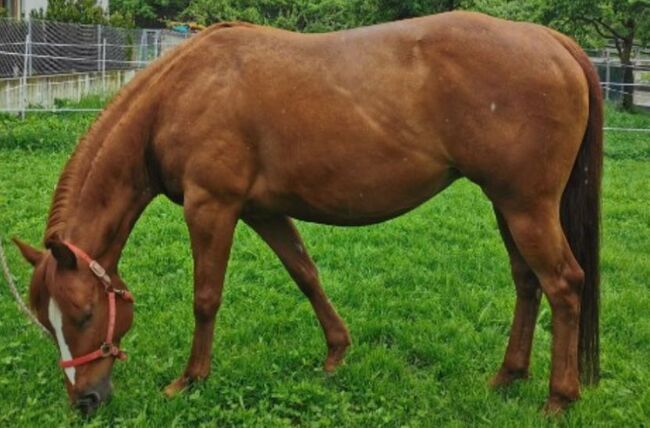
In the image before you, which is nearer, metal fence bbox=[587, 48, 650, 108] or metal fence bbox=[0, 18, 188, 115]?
metal fence bbox=[0, 18, 188, 115]

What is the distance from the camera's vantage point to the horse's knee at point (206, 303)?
11.5 ft

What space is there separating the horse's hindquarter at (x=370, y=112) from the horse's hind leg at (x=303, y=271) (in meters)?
0.49

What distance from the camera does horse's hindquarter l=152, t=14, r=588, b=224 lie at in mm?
3148

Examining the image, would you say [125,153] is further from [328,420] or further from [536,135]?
[536,135]

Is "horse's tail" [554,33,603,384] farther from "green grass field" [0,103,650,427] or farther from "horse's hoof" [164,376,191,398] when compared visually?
"horse's hoof" [164,376,191,398]

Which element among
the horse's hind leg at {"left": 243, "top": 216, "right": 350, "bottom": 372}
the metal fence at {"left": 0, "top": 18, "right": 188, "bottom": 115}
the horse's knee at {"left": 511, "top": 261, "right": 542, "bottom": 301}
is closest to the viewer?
the horse's knee at {"left": 511, "top": 261, "right": 542, "bottom": 301}

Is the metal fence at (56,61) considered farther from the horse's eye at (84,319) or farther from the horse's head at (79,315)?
the horse's eye at (84,319)

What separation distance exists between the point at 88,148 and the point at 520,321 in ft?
7.83

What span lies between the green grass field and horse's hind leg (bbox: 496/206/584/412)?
6.2 inches

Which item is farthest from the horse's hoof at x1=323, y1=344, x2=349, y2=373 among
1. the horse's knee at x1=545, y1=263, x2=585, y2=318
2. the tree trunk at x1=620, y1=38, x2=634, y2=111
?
the tree trunk at x1=620, y1=38, x2=634, y2=111

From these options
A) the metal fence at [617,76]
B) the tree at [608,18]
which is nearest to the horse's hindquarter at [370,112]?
the metal fence at [617,76]

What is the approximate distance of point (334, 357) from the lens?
156 inches

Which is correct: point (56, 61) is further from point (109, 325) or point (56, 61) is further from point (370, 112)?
point (370, 112)

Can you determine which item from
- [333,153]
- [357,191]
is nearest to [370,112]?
[333,153]
